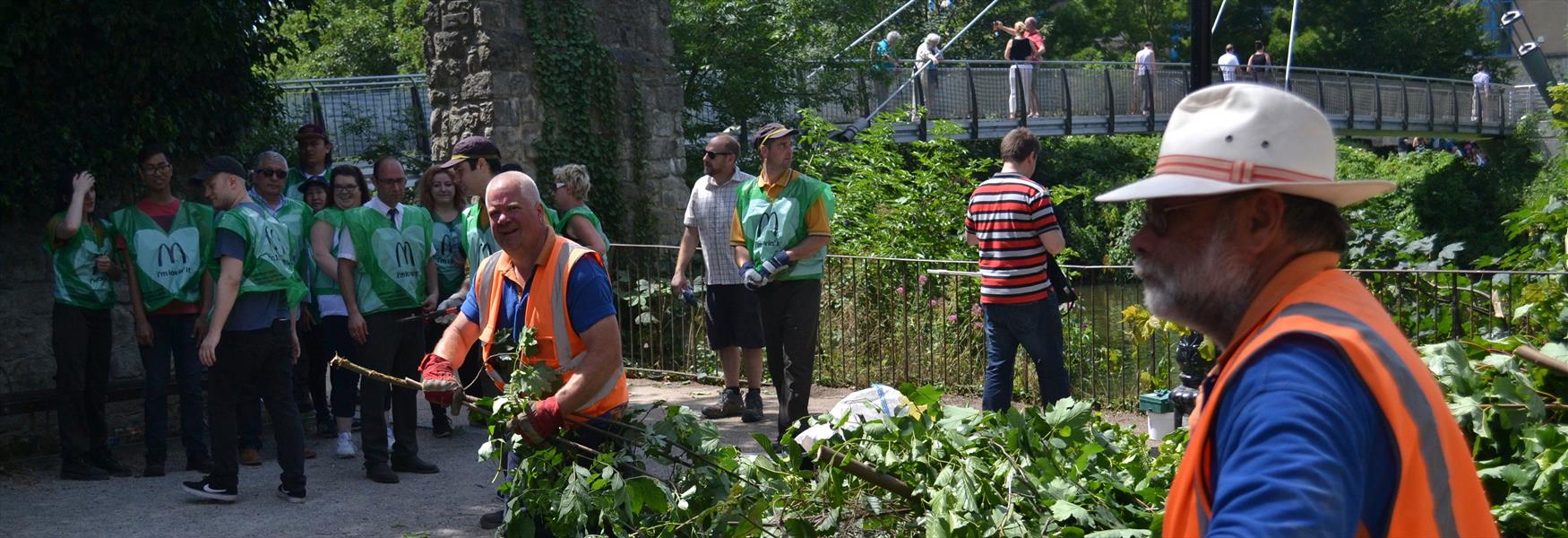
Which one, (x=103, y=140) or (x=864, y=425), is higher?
(x=103, y=140)

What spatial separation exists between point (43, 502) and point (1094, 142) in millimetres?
29394

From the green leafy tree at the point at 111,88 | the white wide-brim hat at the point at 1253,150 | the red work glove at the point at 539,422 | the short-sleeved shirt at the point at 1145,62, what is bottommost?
the red work glove at the point at 539,422

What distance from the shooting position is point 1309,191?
1.80 metres

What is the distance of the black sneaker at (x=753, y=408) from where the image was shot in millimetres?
8586

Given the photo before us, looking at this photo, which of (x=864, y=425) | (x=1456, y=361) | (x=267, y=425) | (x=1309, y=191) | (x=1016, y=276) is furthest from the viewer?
(x=267, y=425)

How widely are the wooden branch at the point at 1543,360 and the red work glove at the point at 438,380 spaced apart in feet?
9.97

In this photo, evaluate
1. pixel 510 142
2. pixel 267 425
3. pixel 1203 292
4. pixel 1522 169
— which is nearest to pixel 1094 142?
pixel 1522 169

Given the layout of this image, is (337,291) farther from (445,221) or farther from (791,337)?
(791,337)

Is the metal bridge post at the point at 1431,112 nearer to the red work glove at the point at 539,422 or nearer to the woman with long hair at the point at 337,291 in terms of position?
the woman with long hair at the point at 337,291

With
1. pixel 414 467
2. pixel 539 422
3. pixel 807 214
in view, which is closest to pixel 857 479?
pixel 539 422

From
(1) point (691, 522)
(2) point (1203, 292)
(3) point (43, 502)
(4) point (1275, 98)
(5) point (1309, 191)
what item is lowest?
(3) point (43, 502)

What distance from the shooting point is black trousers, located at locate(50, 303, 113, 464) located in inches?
289

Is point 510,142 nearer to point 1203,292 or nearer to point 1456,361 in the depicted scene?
point 1456,361

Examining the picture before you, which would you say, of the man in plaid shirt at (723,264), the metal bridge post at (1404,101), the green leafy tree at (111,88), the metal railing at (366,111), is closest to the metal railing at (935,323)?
the man in plaid shirt at (723,264)
